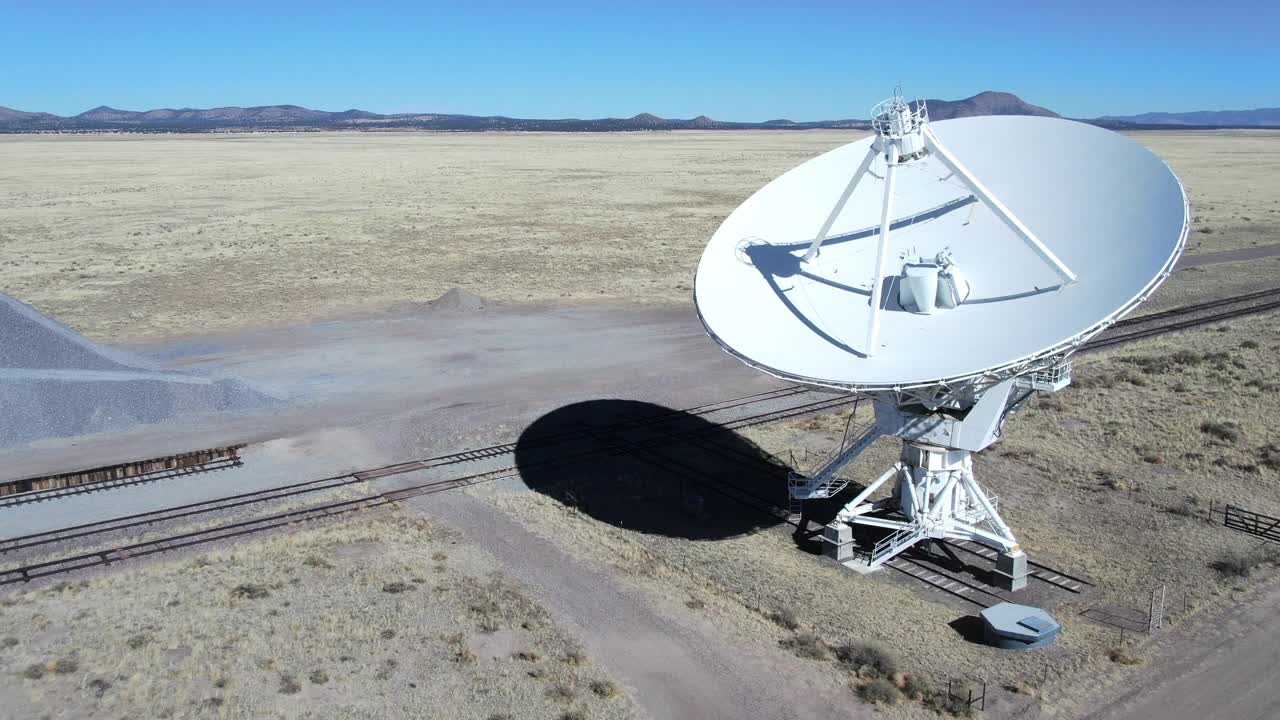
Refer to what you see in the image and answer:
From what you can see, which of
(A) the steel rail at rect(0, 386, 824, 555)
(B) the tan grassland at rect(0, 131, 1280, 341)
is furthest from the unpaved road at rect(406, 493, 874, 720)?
(B) the tan grassland at rect(0, 131, 1280, 341)

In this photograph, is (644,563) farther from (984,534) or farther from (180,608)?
(180,608)

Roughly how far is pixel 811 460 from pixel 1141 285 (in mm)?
16825

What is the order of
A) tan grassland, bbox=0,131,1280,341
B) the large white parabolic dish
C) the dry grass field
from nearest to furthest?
1. the dry grass field
2. the large white parabolic dish
3. tan grassland, bbox=0,131,1280,341

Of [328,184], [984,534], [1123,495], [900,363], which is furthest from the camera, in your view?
[328,184]

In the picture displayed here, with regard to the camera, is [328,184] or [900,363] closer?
[900,363]

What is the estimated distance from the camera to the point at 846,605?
27.6 metres

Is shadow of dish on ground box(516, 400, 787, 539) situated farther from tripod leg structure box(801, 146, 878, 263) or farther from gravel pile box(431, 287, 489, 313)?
gravel pile box(431, 287, 489, 313)

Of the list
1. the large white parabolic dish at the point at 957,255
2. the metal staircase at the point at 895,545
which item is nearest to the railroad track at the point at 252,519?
the metal staircase at the point at 895,545

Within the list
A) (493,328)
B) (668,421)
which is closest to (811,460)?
(668,421)

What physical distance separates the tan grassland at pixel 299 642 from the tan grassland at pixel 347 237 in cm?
3554

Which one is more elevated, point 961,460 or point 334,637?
point 961,460

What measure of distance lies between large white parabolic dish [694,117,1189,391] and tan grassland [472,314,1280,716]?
21.4 ft

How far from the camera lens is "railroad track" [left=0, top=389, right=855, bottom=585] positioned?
29.9 m

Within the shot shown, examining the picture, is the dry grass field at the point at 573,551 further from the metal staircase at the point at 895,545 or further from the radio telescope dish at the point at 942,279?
the radio telescope dish at the point at 942,279
